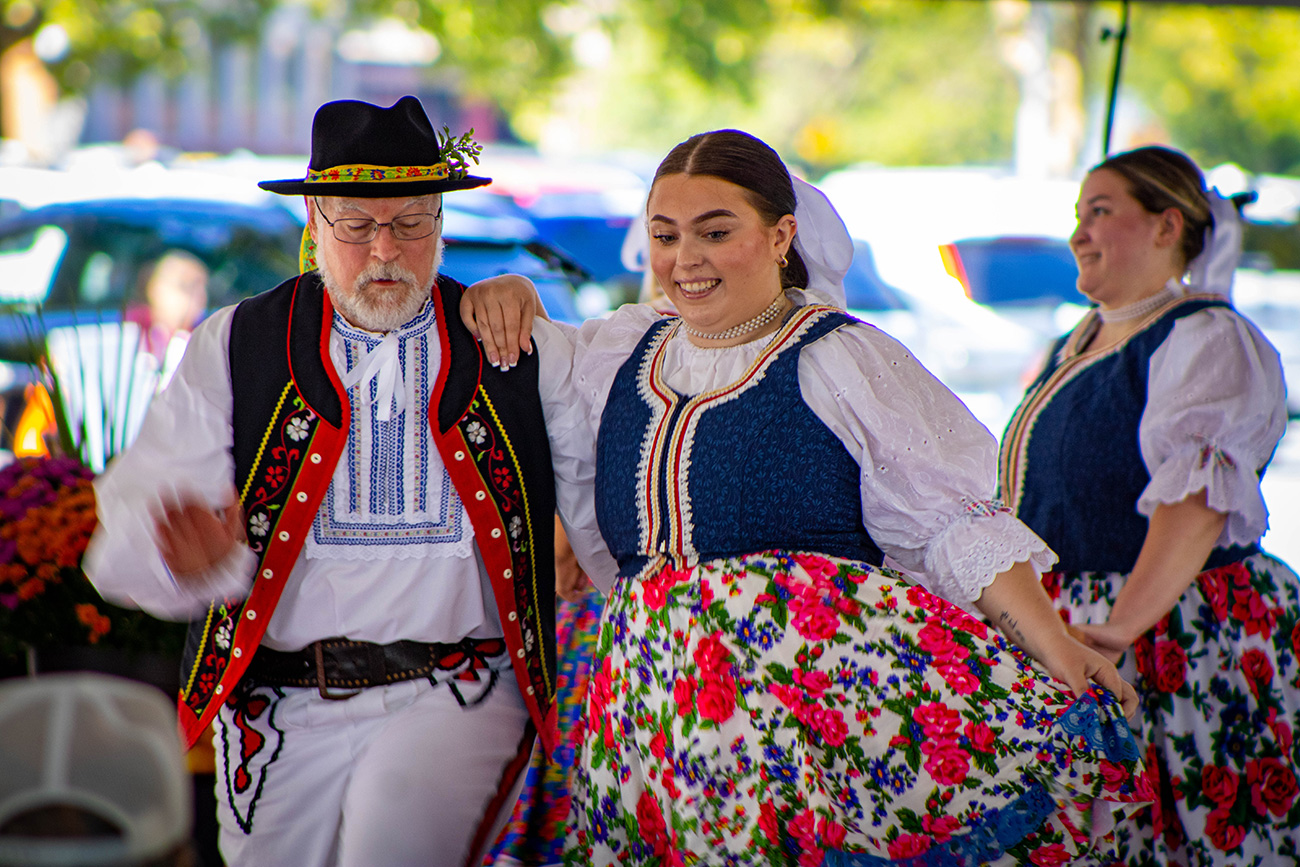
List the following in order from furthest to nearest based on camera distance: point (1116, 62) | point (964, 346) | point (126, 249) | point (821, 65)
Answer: point (821, 65)
point (964, 346)
point (126, 249)
point (1116, 62)

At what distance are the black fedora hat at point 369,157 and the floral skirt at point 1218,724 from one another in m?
1.79

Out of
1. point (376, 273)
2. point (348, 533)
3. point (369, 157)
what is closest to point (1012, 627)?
Result: point (348, 533)

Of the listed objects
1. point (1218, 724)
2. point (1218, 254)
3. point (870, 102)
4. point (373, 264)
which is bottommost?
point (1218, 724)

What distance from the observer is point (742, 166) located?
6.96 feet

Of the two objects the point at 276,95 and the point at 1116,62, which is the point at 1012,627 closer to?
A: the point at 1116,62

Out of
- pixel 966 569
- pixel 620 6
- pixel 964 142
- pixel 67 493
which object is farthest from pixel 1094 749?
pixel 964 142

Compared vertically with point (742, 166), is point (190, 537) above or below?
below

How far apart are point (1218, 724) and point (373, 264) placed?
2.08 metres

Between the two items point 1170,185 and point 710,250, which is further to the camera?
point 1170,185

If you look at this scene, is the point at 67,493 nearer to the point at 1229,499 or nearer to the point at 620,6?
the point at 1229,499

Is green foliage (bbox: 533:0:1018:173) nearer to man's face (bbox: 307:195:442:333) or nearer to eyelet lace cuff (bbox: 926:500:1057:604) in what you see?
man's face (bbox: 307:195:442:333)

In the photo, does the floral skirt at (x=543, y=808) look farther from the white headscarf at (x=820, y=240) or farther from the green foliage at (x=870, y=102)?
the green foliage at (x=870, y=102)

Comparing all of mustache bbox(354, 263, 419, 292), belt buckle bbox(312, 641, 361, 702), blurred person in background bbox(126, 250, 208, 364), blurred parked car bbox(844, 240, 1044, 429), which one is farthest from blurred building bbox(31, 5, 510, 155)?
belt buckle bbox(312, 641, 361, 702)

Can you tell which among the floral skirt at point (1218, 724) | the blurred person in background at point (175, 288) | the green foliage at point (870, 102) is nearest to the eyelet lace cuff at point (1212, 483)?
the floral skirt at point (1218, 724)
